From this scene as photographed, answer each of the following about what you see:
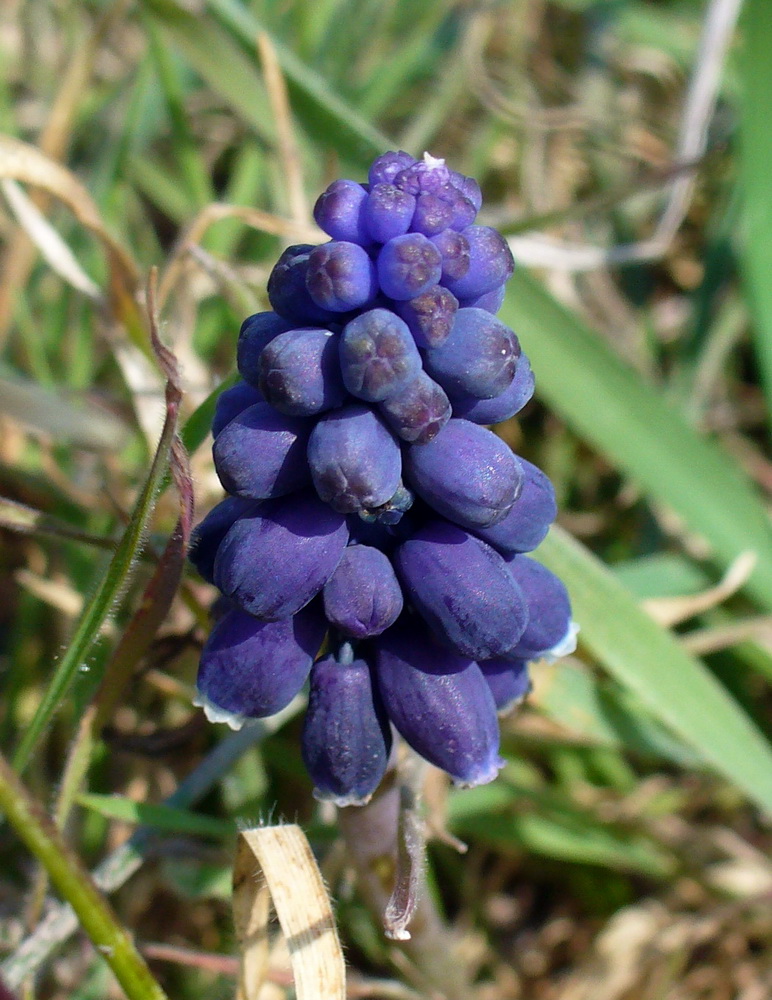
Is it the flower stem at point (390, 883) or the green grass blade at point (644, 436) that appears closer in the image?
the flower stem at point (390, 883)

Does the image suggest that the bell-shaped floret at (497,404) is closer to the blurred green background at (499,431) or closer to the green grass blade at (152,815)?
the blurred green background at (499,431)

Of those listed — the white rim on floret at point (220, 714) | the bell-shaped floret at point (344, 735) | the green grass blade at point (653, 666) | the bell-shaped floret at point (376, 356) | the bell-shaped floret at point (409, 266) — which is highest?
the bell-shaped floret at point (409, 266)

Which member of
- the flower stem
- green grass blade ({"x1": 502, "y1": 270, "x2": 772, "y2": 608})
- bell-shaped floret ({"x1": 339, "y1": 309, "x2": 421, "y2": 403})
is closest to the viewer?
bell-shaped floret ({"x1": 339, "y1": 309, "x2": 421, "y2": 403})

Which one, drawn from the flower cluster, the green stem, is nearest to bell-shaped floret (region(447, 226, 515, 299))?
the flower cluster

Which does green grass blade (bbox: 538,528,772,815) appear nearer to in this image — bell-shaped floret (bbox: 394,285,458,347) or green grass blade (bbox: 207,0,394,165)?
bell-shaped floret (bbox: 394,285,458,347)

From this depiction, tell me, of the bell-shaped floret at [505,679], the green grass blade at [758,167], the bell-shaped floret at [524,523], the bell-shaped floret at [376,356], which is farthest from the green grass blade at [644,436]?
the bell-shaped floret at [376,356]

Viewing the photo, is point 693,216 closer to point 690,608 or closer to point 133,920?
point 690,608

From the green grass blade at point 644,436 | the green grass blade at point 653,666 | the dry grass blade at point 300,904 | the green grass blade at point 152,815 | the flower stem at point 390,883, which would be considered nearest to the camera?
the dry grass blade at point 300,904
